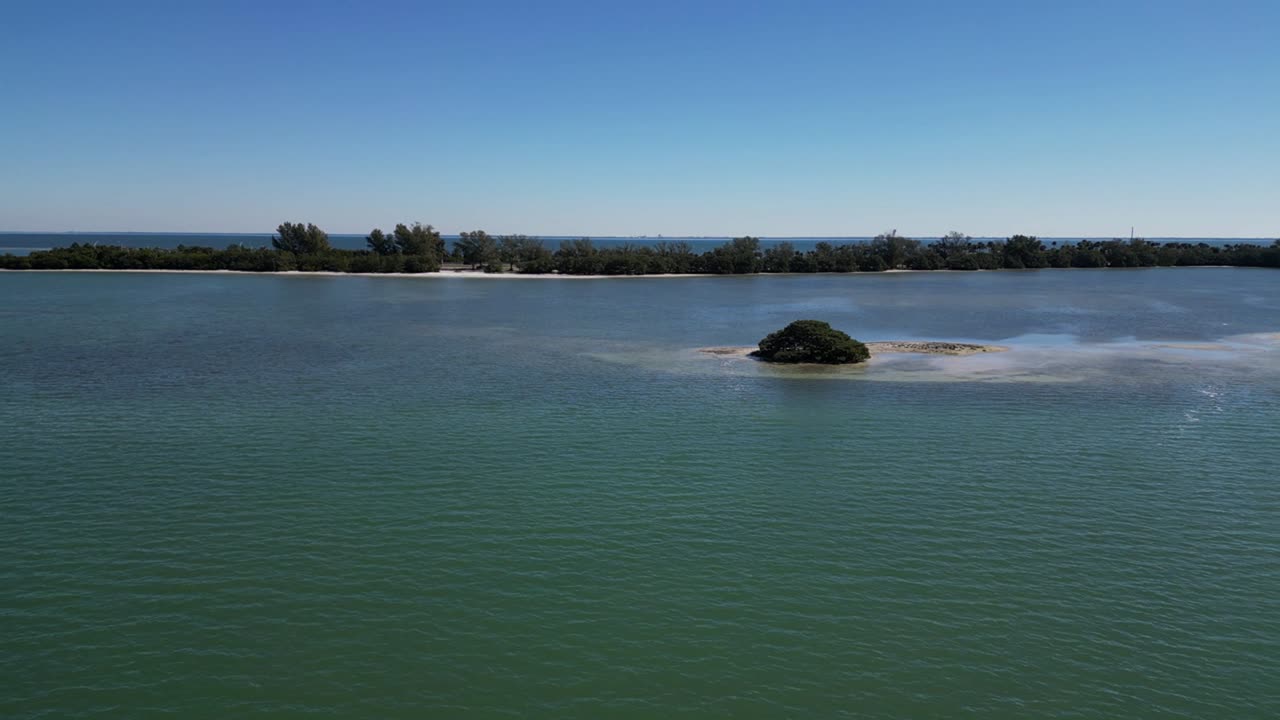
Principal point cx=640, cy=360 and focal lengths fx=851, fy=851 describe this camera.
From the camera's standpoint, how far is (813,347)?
44.4m

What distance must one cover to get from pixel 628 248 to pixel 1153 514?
120906 millimetres

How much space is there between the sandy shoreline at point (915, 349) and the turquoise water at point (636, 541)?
592cm

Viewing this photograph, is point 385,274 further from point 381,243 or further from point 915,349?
point 915,349

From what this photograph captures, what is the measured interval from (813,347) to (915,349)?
28.7 ft

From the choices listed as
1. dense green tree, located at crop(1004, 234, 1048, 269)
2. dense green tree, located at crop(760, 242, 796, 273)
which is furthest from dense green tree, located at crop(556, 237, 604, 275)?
dense green tree, located at crop(1004, 234, 1048, 269)

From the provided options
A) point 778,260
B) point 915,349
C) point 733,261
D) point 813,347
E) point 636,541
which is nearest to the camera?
point 636,541

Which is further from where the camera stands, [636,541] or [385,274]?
[385,274]

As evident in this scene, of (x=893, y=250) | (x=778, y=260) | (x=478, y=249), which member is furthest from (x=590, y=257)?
(x=893, y=250)

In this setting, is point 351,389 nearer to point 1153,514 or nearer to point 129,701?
point 129,701

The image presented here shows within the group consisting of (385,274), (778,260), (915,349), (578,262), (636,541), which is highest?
→ (778,260)

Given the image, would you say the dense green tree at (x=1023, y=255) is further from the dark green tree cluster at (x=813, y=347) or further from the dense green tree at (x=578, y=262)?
the dark green tree cluster at (x=813, y=347)

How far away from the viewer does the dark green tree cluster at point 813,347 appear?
44.2m

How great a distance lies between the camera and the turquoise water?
13.7 metres

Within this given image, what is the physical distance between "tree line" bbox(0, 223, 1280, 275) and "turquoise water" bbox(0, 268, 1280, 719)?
289 ft
